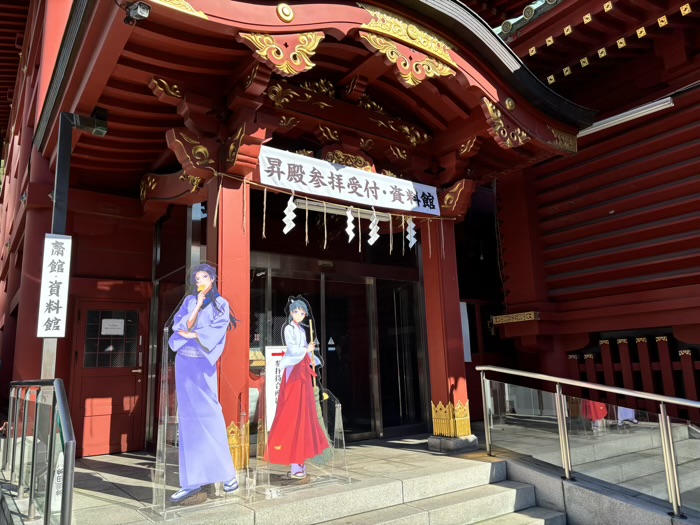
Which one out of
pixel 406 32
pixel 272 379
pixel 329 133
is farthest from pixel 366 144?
pixel 272 379

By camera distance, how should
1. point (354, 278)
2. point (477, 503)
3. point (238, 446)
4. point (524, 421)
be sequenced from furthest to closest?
1. point (354, 278)
2. point (524, 421)
3. point (477, 503)
4. point (238, 446)

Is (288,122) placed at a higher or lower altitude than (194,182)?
higher

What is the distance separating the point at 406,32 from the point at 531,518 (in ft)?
13.9

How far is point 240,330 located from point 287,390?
25.1 inches

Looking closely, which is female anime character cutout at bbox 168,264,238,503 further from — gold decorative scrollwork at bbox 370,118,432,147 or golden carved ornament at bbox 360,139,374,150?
gold decorative scrollwork at bbox 370,118,432,147

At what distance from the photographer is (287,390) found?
4.20 metres

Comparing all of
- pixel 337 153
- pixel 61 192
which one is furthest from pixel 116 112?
pixel 337 153

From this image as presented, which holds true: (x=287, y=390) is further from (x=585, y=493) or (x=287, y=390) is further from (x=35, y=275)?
(x=35, y=275)

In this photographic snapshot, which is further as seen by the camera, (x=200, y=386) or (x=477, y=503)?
(x=477, y=503)

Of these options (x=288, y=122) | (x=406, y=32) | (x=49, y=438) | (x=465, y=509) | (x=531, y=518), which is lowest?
(x=531, y=518)

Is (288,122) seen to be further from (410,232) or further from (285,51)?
(410,232)

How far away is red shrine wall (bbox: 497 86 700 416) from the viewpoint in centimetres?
552

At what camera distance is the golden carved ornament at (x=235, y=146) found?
13.8 ft

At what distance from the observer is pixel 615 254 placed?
6.10 metres
